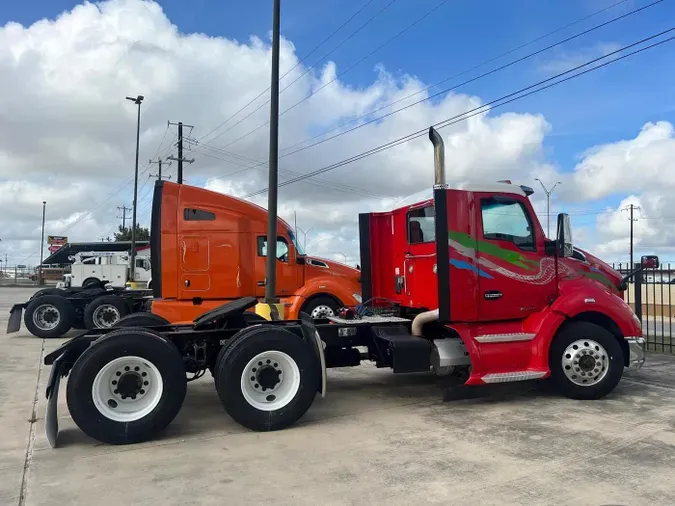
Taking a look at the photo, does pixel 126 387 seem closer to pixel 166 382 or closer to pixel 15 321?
pixel 166 382

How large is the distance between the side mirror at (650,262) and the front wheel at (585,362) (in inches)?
167

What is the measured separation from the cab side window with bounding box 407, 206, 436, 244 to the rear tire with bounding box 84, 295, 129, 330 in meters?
8.79

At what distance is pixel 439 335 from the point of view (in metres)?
7.27

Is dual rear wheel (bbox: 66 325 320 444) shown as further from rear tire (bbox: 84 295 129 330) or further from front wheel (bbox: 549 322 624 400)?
rear tire (bbox: 84 295 129 330)

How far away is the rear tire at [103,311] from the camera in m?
13.6

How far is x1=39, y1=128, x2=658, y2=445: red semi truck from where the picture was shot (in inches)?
214

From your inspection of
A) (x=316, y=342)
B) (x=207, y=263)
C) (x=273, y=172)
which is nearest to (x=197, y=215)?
(x=207, y=263)

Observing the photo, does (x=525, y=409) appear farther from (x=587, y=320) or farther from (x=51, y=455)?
(x=51, y=455)

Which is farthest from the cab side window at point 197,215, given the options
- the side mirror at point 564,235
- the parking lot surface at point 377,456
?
the side mirror at point 564,235

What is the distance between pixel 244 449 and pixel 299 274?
7294 mm

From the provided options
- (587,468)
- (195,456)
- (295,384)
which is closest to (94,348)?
(195,456)

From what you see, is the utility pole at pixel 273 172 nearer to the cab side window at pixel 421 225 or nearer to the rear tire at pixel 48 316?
the cab side window at pixel 421 225

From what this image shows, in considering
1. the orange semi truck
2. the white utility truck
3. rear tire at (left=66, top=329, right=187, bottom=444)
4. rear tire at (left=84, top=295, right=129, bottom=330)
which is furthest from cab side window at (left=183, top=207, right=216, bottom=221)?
the white utility truck

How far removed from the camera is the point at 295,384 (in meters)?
5.78
